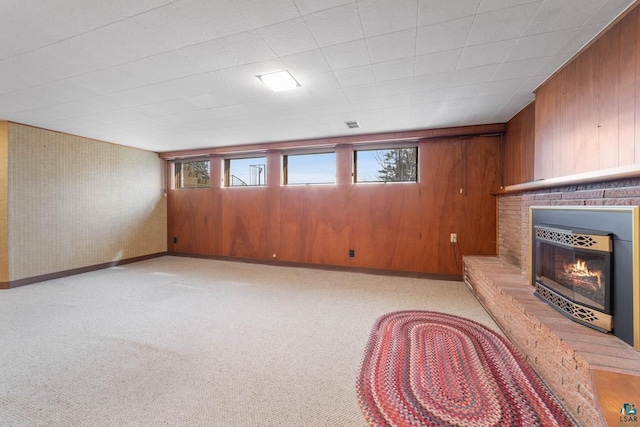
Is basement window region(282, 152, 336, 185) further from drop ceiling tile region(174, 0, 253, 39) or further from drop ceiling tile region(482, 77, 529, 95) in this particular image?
drop ceiling tile region(174, 0, 253, 39)

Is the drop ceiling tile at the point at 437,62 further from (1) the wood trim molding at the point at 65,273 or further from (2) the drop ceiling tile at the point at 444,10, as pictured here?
(1) the wood trim molding at the point at 65,273

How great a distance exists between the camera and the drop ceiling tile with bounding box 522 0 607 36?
1555mm

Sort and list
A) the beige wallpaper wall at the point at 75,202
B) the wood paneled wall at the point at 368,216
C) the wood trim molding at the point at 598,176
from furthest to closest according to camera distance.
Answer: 1. the wood paneled wall at the point at 368,216
2. the beige wallpaper wall at the point at 75,202
3. the wood trim molding at the point at 598,176

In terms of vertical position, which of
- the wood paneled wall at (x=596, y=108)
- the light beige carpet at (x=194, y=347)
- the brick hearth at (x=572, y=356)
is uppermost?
the wood paneled wall at (x=596, y=108)

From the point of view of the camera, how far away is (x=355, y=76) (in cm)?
245

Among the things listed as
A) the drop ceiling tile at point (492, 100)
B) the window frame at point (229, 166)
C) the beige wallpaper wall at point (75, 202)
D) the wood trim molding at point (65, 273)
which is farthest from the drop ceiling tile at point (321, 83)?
the wood trim molding at point (65, 273)

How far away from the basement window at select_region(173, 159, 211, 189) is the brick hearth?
5.71 meters

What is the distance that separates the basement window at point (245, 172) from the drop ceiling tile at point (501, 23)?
4.12 m

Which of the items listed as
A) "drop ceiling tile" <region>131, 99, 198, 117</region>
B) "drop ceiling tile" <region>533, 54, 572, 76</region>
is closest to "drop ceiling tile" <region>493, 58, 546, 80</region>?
"drop ceiling tile" <region>533, 54, 572, 76</region>

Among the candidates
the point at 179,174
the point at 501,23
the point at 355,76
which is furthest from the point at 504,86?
the point at 179,174

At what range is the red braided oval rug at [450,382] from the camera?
1416 millimetres

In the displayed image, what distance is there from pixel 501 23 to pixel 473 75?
73 centimetres

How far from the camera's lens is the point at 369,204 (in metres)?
4.55

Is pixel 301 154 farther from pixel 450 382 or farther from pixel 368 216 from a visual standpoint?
pixel 450 382
